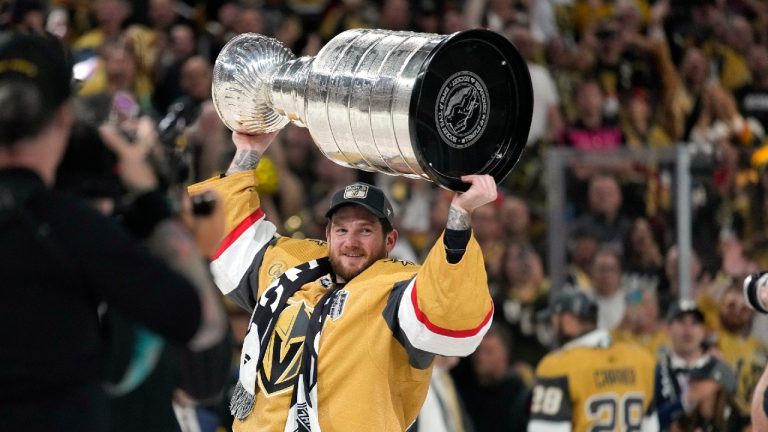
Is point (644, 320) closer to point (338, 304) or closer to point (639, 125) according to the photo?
point (639, 125)

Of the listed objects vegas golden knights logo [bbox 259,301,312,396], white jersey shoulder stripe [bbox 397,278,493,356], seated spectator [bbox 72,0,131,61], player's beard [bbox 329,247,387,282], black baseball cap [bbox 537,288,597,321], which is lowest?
black baseball cap [bbox 537,288,597,321]

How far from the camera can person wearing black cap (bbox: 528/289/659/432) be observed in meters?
7.14

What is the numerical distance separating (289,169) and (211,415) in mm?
2801

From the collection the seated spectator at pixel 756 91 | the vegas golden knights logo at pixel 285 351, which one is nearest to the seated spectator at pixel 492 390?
the vegas golden knights logo at pixel 285 351

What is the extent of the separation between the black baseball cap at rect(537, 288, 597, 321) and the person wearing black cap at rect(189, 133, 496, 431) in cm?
251

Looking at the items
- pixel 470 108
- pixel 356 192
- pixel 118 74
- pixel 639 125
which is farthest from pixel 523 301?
pixel 470 108

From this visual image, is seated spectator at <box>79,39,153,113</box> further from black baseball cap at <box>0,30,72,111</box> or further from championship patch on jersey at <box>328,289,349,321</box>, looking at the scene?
black baseball cap at <box>0,30,72,111</box>

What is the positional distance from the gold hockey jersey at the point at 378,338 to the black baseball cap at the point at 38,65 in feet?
5.70

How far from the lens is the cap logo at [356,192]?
518 centimetres

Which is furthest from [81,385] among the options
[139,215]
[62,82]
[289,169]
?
[289,169]

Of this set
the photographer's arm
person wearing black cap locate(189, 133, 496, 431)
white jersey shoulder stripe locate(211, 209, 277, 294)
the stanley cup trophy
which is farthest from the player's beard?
the photographer's arm

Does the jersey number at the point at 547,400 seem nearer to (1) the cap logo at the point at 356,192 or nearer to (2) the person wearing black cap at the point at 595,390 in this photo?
(2) the person wearing black cap at the point at 595,390

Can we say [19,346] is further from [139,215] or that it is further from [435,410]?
[435,410]

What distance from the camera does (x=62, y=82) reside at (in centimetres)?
291
